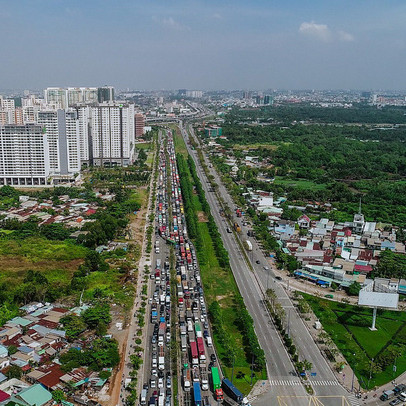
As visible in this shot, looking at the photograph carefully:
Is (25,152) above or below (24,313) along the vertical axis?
above

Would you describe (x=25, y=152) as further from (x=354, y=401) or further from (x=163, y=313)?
(x=354, y=401)

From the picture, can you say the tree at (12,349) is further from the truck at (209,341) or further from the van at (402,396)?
the van at (402,396)

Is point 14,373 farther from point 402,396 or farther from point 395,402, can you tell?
point 402,396

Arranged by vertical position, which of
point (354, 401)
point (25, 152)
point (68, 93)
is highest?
point (68, 93)

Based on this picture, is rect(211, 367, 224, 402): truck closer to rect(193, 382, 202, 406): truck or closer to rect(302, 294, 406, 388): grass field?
rect(193, 382, 202, 406): truck

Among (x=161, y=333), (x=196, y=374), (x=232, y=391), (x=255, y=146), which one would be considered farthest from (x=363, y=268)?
(x=255, y=146)

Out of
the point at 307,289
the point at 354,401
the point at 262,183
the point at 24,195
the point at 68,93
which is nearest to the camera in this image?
the point at 354,401

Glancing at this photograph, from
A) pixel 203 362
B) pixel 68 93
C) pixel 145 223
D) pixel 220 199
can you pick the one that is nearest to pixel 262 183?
pixel 220 199
